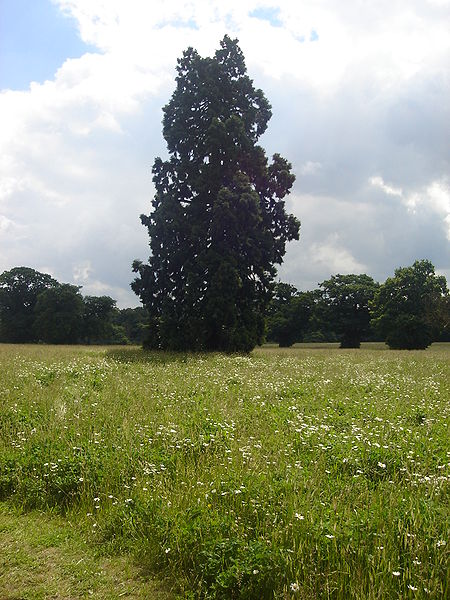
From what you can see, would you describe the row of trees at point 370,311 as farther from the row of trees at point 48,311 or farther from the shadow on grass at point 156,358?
the row of trees at point 48,311

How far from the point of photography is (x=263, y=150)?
3262 centimetres

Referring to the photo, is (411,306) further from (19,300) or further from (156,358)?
(19,300)

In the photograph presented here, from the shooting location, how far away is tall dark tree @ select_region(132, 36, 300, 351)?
28.8 m

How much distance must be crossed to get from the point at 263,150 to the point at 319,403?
86.8 ft

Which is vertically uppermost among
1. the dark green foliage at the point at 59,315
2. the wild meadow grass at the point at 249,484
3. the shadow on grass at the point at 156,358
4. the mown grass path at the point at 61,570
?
the dark green foliage at the point at 59,315

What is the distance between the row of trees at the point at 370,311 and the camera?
60750 millimetres

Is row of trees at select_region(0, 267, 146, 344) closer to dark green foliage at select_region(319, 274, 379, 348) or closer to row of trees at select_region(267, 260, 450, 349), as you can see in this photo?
row of trees at select_region(267, 260, 450, 349)

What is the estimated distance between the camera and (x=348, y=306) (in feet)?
262

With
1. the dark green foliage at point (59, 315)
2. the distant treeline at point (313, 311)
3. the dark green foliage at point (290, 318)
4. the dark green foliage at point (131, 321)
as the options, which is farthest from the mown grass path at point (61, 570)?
the dark green foliage at point (131, 321)

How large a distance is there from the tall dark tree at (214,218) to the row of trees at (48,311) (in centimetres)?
4082

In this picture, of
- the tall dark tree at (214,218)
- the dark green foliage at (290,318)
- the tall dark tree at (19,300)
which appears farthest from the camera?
the dark green foliage at (290,318)

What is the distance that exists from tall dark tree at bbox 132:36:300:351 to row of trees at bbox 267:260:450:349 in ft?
60.7

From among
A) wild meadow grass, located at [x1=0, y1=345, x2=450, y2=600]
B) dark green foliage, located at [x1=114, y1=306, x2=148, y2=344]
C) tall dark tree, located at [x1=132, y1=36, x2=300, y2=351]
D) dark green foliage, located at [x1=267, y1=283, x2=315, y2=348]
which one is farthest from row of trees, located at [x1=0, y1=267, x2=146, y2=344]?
wild meadow grass, located at [x1=0, y1=345, x2=450, y2=600]

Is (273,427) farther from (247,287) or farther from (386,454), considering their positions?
(247,287)
